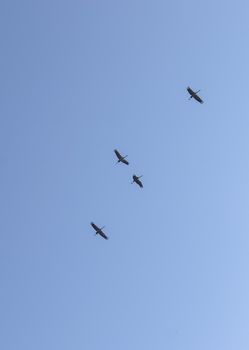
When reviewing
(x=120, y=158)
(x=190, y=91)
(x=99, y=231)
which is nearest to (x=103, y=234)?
(x=99, y=231)

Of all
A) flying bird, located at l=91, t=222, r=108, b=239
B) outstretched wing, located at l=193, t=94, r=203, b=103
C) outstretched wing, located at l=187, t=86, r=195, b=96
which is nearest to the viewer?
outstretched wing, located at l=193, t=94, r=203, b=103

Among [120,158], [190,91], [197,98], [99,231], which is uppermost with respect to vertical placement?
[190,91]

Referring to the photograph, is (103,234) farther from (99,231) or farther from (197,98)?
(197,98)

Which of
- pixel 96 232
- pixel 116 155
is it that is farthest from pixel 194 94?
pixel 96 232

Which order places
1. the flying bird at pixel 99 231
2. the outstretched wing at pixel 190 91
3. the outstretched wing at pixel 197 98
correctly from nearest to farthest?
the outstretched wing at pixel 197 98 < the outstretched wing at pixel 190 91 < the flying bird at pixel 99 231

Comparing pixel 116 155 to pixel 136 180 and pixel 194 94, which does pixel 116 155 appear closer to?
pixel 136 180

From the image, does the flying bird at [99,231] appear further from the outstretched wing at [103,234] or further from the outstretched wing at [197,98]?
the outstretched wing at [197,98]

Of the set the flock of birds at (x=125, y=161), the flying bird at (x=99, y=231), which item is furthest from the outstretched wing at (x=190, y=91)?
the flying bird at (x=99, y=231)

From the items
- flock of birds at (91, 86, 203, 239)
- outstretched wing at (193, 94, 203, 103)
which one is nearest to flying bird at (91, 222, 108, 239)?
flock of birds at (91, 86, 203, 239)

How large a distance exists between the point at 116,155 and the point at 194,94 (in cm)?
2035

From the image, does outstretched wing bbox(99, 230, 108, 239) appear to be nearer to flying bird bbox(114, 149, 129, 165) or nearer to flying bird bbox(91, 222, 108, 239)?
flying bird bbox(91, 222, 108, 239)

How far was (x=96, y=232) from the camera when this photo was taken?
474 ft

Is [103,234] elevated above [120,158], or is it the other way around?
[120,158]

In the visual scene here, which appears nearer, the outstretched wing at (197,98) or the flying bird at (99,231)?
the outstretched wing at (197,98)
